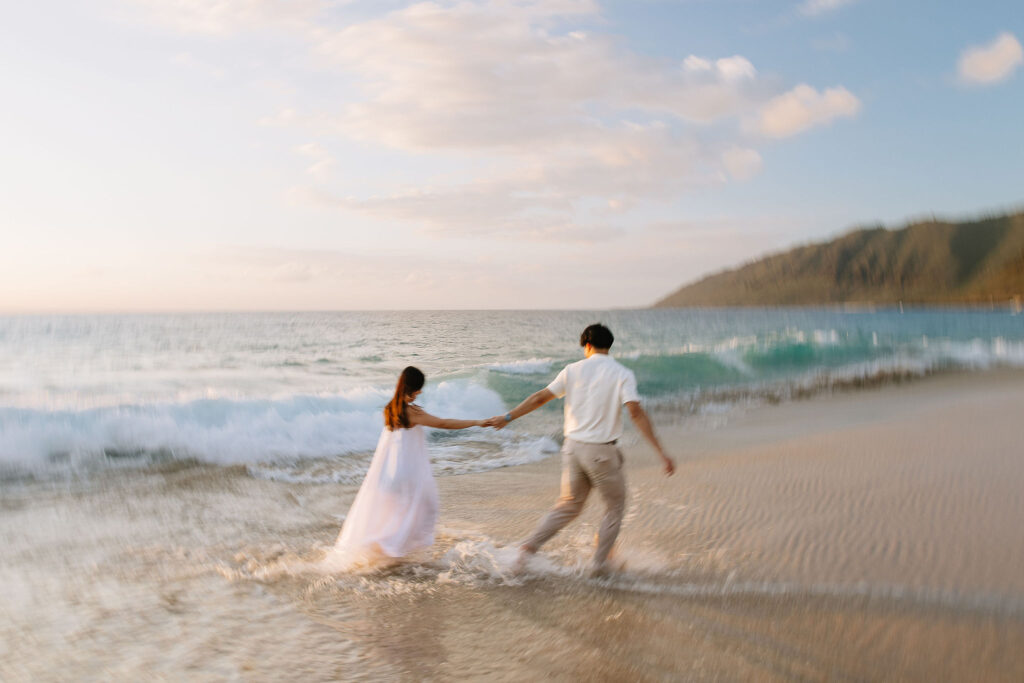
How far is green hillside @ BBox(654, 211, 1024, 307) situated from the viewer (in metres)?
154

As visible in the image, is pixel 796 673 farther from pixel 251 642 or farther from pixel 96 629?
pixel 96 629

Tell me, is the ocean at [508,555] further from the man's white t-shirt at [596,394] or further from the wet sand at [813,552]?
the man's white t-shirt at [596,394]

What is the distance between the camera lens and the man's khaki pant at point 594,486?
535 cm

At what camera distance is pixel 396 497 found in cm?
588

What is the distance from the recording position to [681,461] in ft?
33.1

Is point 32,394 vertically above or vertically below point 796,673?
above

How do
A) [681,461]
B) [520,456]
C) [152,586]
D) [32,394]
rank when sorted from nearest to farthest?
[152,586]
[681,461]
[520,456]
[32,394]

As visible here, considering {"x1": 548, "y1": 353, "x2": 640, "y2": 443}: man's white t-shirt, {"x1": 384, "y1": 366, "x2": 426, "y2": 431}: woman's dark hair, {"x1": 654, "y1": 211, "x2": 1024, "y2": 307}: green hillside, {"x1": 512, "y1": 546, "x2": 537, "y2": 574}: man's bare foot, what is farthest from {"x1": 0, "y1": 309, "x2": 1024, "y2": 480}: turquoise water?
{"x1": 654, "y1": 211, "x2": 1024, "y2": 307}: green hillside

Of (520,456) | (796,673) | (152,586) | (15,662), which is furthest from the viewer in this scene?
(520,456)

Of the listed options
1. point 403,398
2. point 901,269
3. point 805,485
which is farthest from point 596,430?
point 901,269

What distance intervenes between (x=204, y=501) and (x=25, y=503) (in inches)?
83.7

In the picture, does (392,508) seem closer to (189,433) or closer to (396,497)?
(396,497)

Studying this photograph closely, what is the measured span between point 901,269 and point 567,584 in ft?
610

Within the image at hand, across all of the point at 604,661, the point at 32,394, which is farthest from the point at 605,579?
the point at 32,394
